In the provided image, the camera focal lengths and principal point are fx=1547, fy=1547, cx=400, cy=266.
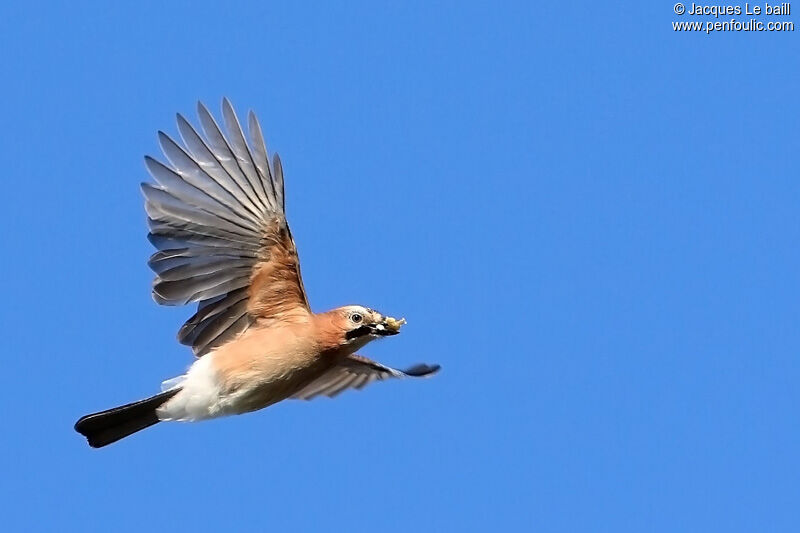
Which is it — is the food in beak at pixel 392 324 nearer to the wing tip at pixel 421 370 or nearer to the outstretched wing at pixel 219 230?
the outstretched wing at pixel 219 230

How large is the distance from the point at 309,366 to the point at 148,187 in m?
2.09

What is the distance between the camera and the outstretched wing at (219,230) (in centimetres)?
1330

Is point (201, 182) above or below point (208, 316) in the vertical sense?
above

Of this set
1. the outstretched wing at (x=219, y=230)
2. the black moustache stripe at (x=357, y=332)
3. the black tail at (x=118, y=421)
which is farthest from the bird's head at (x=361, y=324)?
the black tail at (x=118, y=421)

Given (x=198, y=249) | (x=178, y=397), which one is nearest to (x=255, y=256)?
(x=198, y=249)

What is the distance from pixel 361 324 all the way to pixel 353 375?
7.65 ft

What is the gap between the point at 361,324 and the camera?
13398mm

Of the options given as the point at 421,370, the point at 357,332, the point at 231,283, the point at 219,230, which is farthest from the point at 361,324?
the point at 421,370

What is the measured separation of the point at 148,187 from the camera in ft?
44.0

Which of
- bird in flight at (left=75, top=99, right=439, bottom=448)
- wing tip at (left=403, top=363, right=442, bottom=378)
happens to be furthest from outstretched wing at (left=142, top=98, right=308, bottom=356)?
wing tip at (left=403, top=363, right=442, bottom=378)

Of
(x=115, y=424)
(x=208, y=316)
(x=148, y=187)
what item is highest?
(x=148, y=187)

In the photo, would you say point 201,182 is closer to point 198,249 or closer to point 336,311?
point 198,249

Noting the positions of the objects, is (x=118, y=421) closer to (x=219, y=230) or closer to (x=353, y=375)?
(x=219, y=230)

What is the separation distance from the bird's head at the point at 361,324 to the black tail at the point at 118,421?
172 cm
